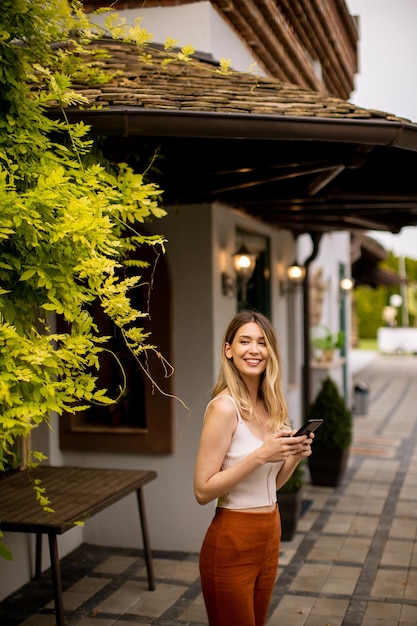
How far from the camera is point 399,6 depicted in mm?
11484

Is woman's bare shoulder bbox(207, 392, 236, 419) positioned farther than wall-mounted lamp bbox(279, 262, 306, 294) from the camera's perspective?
No

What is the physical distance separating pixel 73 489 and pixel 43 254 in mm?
2295

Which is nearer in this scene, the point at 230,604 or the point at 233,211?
the point at 230,604

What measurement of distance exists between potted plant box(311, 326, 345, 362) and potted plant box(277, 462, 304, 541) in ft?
18.6

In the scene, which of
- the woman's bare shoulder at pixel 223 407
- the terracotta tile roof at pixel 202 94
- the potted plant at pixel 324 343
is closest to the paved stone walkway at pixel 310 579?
the woman's bare shoulder at pixel 223 407

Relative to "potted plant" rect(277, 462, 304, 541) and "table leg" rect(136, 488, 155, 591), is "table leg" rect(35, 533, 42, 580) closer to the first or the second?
"table leg" rect(136, 488, 155, 591)

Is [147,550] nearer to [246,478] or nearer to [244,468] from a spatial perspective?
[246,478]

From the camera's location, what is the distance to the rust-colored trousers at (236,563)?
122 inches

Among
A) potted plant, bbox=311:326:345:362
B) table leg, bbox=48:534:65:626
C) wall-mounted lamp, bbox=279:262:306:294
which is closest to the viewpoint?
table leg, bbox=48:534:65:626

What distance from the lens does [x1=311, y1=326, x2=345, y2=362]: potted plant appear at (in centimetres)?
1241

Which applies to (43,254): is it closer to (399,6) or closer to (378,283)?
(399,6)

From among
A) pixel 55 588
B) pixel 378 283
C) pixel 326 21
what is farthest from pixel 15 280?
pixel 378 283

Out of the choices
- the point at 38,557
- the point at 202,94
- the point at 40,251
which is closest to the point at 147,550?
the point at 38,557

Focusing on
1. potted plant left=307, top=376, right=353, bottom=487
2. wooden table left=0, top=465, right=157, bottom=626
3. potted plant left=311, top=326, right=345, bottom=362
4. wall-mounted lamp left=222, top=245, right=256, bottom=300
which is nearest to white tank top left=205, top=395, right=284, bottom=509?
wooden table left=0, top=465, right=157, bottom=626
